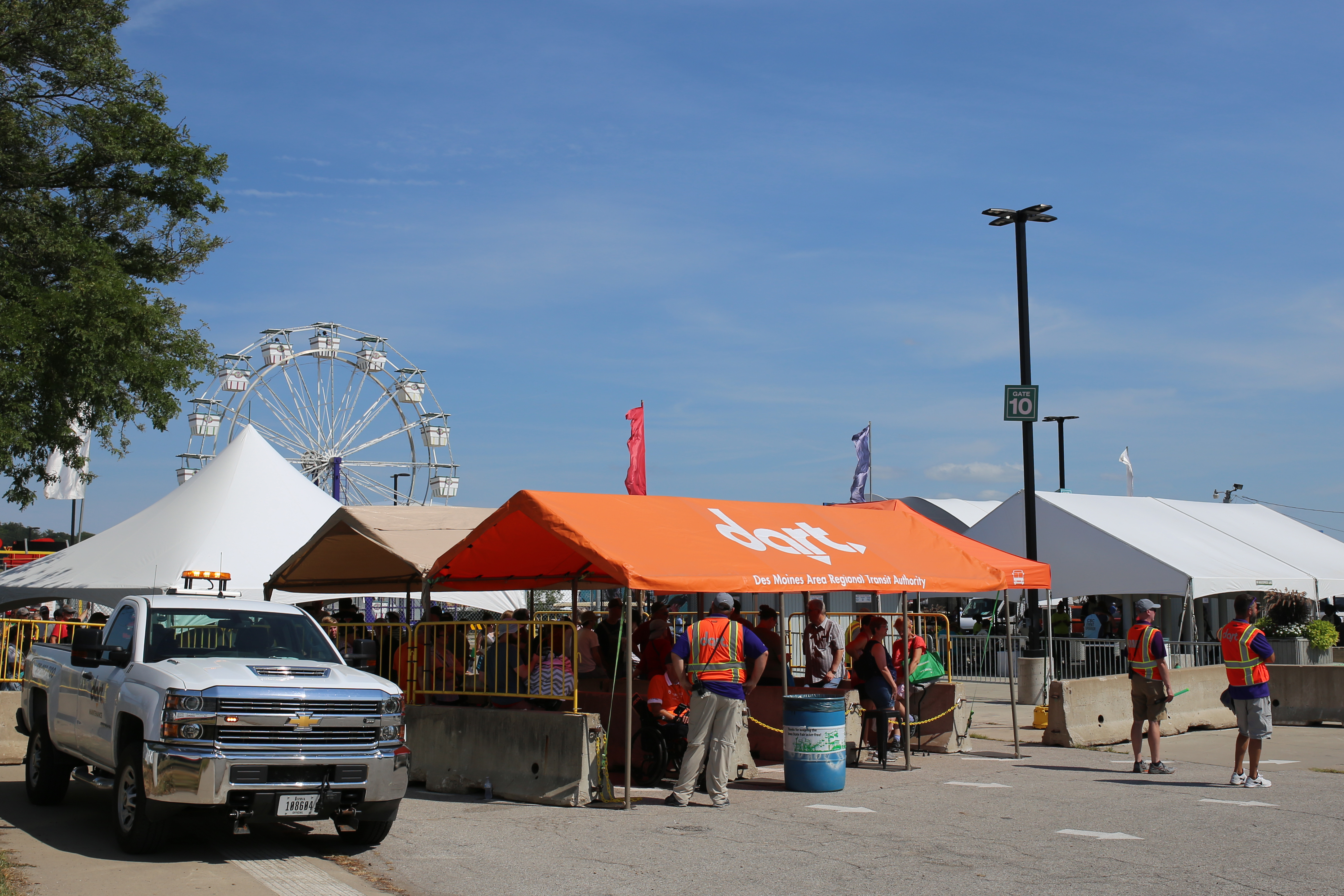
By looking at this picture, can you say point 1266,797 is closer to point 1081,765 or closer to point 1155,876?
point 1081,765

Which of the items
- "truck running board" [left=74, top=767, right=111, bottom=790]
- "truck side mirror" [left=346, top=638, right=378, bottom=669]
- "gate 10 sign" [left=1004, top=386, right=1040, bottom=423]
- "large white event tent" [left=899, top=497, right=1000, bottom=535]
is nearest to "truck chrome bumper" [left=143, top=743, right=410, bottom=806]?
"truck running board" [left=74, top=767, right=111, bottom=790]

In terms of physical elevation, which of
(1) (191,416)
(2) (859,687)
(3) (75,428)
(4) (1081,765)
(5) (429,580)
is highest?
(1) (191,416)

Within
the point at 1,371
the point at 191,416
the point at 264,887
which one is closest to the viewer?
the point at 264,887

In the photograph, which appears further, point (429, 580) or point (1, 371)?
point (1, 371)

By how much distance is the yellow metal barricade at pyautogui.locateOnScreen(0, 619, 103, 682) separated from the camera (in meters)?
14.0

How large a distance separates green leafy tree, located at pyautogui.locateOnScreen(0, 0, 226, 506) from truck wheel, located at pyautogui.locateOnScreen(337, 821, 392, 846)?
11.5 metres

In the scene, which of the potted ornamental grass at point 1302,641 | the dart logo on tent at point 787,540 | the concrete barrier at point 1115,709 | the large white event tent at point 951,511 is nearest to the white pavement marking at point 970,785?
the dart logo on tent at point 787,540

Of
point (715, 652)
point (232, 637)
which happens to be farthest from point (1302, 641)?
point (232, 637)

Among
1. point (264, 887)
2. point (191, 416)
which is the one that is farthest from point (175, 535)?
point (191, 416)

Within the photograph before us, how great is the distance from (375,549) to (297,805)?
7.75 metres

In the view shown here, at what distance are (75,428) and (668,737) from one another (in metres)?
13.9

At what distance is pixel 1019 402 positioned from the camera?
21.3 m

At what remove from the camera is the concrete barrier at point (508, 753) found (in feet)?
35.1

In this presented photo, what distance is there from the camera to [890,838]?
30.3 ft
